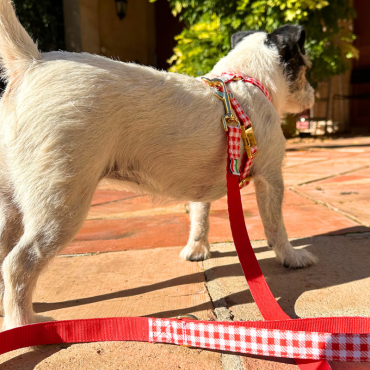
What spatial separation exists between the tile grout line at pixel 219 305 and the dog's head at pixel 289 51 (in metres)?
1.45

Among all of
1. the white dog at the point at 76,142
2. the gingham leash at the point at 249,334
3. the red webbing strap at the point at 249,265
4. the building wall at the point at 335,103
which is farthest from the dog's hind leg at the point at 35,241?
the building wall at the point at 335,103

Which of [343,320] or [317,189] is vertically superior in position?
[343,320]

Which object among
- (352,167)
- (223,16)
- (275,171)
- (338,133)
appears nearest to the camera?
(275,171)

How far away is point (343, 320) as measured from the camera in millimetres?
1610

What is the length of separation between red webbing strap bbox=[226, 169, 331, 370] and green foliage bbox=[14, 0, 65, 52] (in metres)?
8.72

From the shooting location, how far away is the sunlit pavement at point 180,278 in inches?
63.9

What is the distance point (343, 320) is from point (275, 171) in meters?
1.14

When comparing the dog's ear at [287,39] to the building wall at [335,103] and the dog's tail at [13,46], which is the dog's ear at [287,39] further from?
the building wall at [335,103]

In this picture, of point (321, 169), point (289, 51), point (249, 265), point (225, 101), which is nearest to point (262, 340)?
point (249, 265)

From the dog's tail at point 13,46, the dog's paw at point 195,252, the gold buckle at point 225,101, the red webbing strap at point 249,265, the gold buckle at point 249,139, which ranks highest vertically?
the dog's tail at point 13,46

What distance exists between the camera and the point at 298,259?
249 cm

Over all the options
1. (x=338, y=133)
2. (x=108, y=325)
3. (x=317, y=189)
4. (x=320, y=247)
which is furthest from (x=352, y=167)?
(x=338, y=133)

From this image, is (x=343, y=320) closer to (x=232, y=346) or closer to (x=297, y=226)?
(x=232, y=346)

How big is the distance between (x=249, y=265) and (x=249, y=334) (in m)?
0.42
